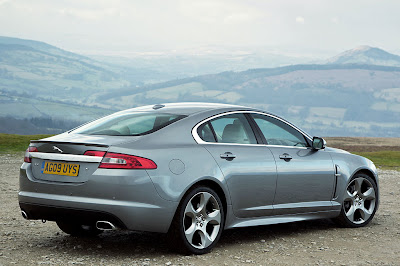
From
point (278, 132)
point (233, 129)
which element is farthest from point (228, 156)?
point (278, 132)

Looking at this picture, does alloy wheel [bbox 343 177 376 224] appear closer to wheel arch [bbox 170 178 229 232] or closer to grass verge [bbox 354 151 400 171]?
wheel arch [bbox 170 178 229 232]

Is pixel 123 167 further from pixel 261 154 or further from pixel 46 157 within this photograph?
pixel 261 154

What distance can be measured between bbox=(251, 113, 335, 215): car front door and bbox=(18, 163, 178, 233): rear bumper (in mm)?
1896

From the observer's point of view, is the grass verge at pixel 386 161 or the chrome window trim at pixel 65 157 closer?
the chrome window trim at pixel 65 157

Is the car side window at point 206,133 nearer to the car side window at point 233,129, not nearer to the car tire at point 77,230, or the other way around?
the car side window at point 233,129

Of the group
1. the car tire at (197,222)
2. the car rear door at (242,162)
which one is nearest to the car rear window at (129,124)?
the car rear door at (242,162)

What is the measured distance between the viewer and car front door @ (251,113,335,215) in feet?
25.3

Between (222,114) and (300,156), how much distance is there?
1.34 metres

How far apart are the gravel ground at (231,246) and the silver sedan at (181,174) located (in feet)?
0.96

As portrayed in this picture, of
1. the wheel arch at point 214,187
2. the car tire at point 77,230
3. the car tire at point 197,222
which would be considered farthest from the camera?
the car tire at point 77,230

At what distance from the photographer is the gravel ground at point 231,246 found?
6.53m

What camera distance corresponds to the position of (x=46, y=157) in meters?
6.44

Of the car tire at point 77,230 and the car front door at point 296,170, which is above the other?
the car front door at point 296,170

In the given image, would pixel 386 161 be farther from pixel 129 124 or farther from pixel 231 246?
pixel 129 124
